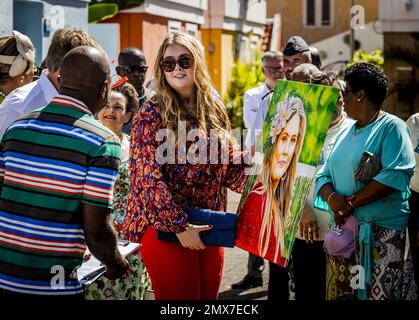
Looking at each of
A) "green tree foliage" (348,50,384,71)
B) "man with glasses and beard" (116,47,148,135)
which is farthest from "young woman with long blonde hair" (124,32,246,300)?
"green tree foliage" (348,50,384,71)

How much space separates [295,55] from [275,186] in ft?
10.2

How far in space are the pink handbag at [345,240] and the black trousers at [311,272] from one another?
872mm

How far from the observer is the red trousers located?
5.00 m

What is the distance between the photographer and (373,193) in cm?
518

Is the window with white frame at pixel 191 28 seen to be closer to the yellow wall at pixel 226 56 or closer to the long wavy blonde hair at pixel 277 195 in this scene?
the yellow wall at pixel 226 56

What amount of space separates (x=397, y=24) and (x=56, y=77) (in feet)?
54.4

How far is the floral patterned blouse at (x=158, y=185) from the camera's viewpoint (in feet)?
16.0

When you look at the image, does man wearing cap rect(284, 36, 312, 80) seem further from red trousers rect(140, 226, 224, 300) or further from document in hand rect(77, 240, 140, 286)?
document in hand rect(77, 240, 140, 286)

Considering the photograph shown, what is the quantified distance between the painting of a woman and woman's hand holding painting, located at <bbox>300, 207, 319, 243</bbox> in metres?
1.23

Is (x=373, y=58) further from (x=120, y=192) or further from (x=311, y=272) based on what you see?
(x=120, y=192)

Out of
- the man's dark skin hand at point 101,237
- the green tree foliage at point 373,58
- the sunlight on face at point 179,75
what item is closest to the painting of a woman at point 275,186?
the sunlight on face at point 179,75

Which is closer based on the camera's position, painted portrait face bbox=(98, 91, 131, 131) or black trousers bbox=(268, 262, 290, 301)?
painted portrait face bbox=(98, 91, 131, 131)

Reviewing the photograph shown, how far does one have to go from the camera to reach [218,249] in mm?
5156

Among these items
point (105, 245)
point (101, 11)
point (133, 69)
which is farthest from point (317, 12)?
point (105, 245)
